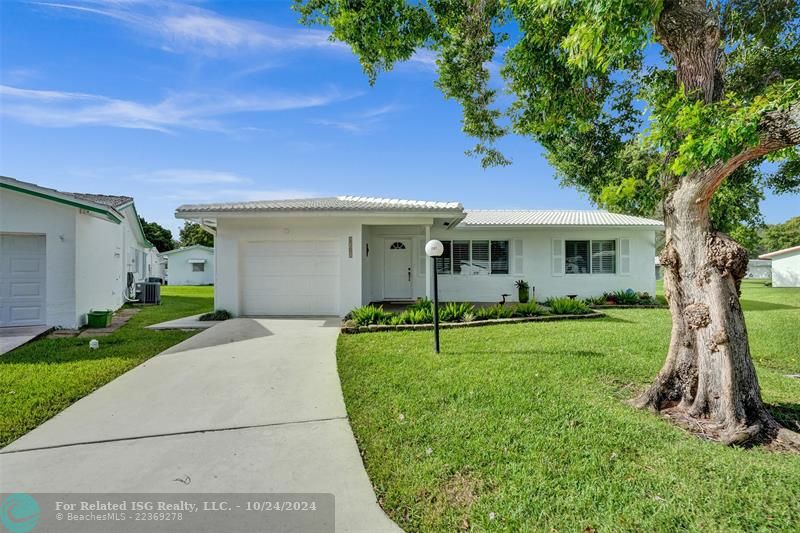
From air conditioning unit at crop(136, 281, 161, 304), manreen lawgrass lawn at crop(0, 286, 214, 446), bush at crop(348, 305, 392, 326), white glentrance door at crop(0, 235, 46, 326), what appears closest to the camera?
manreen lawgrass lawn at crop(0, 286, 214, 446)

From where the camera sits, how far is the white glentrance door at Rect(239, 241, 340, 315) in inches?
428

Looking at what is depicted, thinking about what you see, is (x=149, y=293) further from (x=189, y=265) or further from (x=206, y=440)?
(x=189, y=265)

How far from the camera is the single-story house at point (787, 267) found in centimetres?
2570

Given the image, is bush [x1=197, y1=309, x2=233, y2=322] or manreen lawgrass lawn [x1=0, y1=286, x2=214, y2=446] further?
bush [x1=197, y1=309, x2=233, y2=322]

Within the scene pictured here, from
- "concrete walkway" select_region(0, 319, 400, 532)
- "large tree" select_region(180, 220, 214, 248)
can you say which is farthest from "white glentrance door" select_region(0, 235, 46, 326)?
"large tree" select_region(180, 220, 214, 248)

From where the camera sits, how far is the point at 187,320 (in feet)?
33.2

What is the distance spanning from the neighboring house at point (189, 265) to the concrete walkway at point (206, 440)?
28.1 m

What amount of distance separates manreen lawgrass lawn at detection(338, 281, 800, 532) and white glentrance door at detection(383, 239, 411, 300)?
822 cm

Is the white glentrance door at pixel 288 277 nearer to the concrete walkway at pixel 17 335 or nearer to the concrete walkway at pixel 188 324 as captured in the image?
the concrete walkway at pixel 188 324

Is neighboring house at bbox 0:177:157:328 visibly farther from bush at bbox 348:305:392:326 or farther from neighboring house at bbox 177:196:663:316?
bush at bbox 348:305:392:326

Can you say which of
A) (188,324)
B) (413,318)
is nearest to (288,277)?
(188,324)

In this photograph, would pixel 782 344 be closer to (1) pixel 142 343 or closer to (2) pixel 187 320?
(1) pixel 142 343

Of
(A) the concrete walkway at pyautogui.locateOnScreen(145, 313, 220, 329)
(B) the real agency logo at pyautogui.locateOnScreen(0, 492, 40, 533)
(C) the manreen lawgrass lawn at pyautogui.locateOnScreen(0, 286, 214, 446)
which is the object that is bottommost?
(B) the real agency logo at pyautogui.locateOnScreen(0, 492, 40, 533)

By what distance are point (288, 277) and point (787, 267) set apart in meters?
34.3
